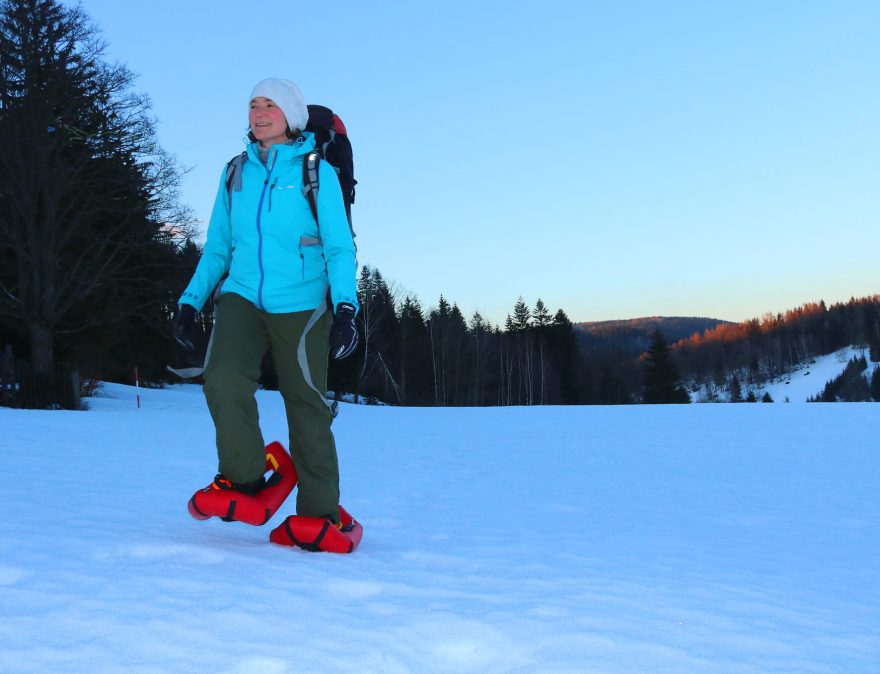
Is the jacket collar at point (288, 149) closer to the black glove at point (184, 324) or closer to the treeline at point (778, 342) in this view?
the black glove at point (184, 324)

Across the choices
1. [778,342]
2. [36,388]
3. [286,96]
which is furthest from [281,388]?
[778,342]

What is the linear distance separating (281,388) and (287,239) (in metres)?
0.67

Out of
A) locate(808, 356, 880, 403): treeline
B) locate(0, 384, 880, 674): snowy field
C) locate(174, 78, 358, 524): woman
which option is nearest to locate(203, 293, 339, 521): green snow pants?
locate(174, 78, 358, 524): woman

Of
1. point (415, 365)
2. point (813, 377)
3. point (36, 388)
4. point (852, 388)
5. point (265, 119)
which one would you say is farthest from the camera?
point (813, 377)

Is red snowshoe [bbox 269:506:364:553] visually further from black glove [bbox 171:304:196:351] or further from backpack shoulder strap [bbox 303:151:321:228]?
backpack shoulder strap [bbox 303:151:321:228]

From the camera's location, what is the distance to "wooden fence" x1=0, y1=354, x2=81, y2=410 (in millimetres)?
16281

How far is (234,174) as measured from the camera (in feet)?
11.1

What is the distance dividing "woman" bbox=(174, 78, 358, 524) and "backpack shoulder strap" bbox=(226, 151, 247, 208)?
1 cm

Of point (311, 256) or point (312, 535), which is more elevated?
point (311, 256)

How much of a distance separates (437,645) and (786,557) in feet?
10.6

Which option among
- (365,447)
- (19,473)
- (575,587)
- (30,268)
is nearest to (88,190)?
(30,268)

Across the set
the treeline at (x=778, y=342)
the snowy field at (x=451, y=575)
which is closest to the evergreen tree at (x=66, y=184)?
the snowy field at (x=451, y=575)

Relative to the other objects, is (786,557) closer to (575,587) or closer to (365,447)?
(575,587)

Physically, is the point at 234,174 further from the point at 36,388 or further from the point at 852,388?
the point at 852,388
